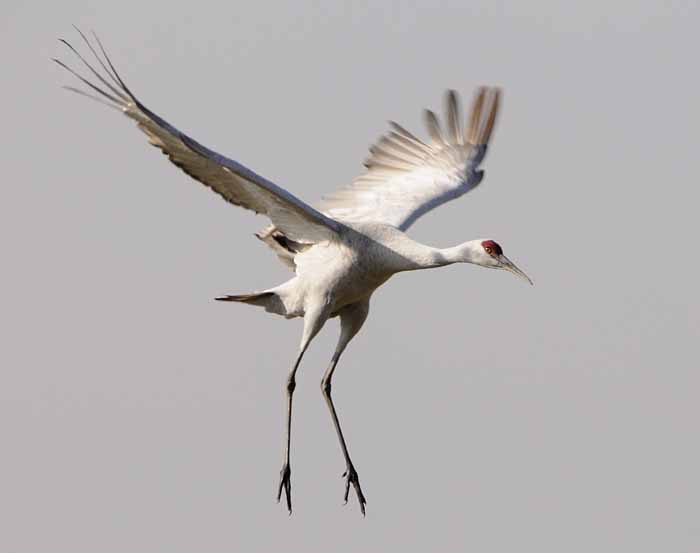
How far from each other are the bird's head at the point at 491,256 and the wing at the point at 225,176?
1.43m

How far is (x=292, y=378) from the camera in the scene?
18125 millimetres

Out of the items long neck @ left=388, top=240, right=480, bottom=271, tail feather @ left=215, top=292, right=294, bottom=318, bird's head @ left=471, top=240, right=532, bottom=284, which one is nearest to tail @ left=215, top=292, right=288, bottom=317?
tail feather @ left=215, top=292, right=294, bottom=318

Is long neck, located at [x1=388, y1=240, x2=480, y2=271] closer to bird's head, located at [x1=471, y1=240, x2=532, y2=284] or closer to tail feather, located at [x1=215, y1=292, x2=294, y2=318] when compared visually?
bird's head, located at [x1=471, y1=240, x2=532, y2=284]

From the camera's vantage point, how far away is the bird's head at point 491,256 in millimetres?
17156

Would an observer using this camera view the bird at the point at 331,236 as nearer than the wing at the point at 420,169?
Yes

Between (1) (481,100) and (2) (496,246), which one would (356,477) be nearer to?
(2) (496,246)

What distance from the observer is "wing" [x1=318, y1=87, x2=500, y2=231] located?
1942 cm

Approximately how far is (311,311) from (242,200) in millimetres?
1334

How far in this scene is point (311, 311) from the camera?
17359mm

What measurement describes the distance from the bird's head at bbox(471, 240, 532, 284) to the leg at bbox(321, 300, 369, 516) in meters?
1.40

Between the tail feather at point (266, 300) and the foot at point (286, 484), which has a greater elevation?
the tail feather at point (266, 300)

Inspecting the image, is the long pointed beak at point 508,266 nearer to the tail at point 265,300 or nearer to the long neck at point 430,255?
the long neck at point 430,255

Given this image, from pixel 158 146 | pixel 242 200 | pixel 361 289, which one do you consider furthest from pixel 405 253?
pixel 158 146

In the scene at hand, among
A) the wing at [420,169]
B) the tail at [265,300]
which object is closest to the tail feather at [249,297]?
the tail at [265,300]
